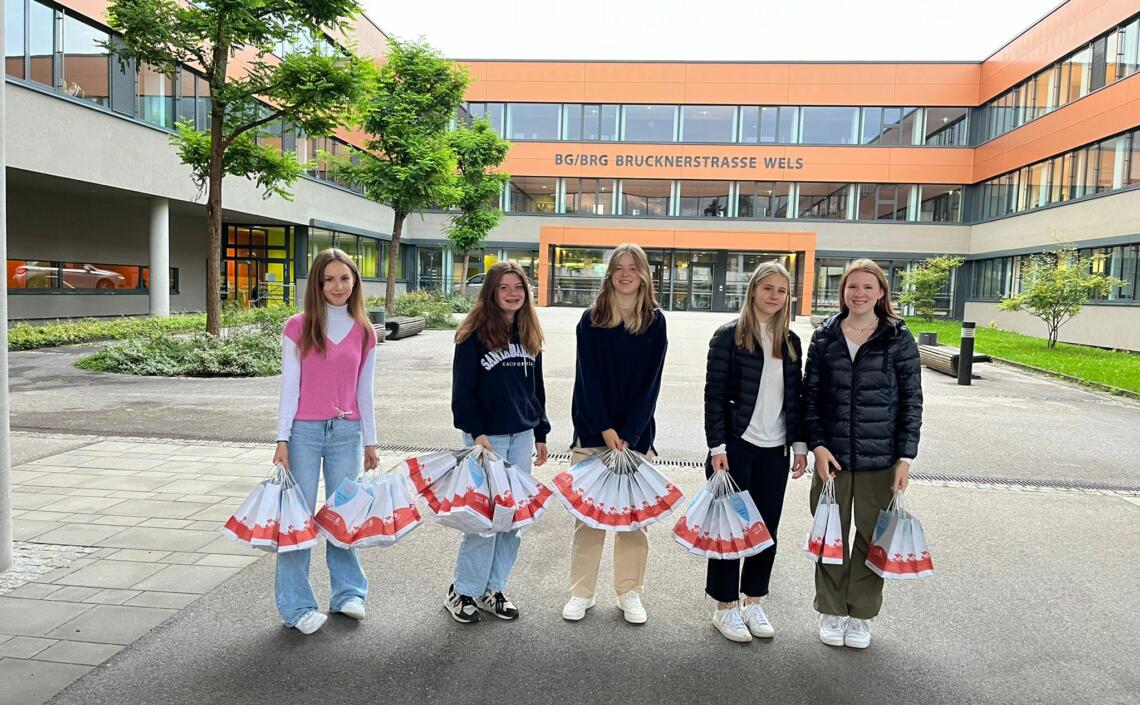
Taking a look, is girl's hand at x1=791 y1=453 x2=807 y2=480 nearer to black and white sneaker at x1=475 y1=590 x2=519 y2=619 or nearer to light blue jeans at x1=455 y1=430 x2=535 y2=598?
light blue jeans at x1=455 y1=430 x2=535 y2=598

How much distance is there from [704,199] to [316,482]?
40487 mm

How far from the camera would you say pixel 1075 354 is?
20859 mm

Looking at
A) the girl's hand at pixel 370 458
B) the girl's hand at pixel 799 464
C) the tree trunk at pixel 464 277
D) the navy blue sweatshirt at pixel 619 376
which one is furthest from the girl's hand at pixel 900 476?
the tree trunk at pixel 464 277

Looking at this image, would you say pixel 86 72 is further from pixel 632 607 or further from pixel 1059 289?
pixel 1059 289

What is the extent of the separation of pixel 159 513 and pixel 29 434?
12.1 feet

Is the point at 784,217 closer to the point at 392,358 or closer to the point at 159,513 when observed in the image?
the point at 392,358

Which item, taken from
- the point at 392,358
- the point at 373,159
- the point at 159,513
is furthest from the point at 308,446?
the point at 373,159

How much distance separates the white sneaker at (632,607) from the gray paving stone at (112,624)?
7.42ft

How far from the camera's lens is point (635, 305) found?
396 centimetres

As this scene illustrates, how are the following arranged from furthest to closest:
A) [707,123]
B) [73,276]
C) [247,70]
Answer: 1. [707,123]
2. [73,276]
3. [247,70]

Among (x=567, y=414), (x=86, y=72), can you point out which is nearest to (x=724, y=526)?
(x=567, y=414)

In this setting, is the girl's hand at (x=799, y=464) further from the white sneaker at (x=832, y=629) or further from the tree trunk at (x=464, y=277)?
the tree trunk at (x=464, y=277)

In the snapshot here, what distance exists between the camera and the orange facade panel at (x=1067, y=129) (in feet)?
78.6

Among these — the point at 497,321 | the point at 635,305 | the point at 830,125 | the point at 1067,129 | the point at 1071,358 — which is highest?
the point at 830,125
